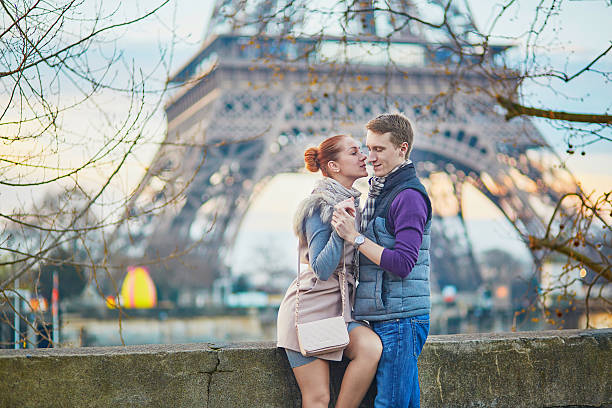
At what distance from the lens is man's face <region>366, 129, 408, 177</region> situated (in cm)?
350

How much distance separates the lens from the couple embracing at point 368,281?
3.44m

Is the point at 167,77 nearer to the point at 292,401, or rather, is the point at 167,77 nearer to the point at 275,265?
the point at 292,401

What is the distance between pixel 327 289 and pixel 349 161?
1.95ft

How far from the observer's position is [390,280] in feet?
11.4

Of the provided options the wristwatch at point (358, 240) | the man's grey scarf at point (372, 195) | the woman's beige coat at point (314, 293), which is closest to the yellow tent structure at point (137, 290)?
the woman's beige coat at point (314, 293)

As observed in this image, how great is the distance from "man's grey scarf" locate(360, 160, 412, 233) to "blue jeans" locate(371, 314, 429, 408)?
463mm

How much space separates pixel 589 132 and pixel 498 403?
2.17 metres

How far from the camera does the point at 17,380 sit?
12.7 feet

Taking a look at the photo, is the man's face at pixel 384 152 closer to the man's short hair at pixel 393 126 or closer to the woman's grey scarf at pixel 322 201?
the man's short hair at pixel 393 126

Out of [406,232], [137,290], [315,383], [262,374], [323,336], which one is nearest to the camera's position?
[406,232]

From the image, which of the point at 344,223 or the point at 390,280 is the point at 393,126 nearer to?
the point at 344,223

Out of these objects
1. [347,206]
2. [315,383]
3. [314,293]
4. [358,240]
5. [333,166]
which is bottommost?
[315,383]

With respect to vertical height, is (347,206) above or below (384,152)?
below

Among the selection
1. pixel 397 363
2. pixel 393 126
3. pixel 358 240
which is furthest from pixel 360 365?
pixel 393 126
